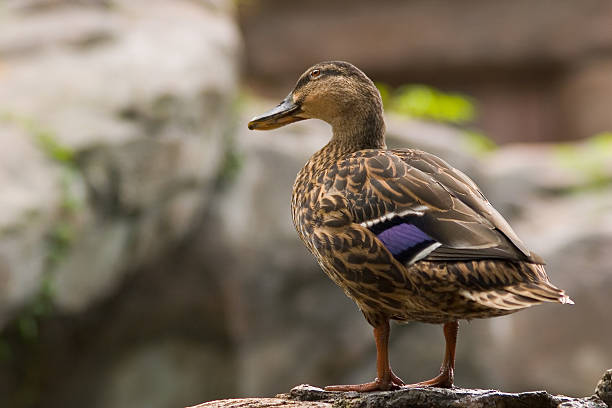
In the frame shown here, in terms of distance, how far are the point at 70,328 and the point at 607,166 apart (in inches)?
206

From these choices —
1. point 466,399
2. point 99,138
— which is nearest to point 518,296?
point 466,399

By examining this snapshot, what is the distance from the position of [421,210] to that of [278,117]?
71cm

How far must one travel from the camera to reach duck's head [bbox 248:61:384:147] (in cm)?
300

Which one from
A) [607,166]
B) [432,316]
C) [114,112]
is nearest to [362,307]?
[432,316]

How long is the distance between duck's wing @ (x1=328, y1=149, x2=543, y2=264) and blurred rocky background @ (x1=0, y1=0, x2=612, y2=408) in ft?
10.7

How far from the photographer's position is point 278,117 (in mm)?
3082

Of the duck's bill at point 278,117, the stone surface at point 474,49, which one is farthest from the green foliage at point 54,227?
the stone surface at point 474,49

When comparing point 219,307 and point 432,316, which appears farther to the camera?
point 219,307

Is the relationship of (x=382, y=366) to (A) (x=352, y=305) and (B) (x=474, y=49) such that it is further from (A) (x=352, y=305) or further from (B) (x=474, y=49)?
(B) (x=474, y=49)

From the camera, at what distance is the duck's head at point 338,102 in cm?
300

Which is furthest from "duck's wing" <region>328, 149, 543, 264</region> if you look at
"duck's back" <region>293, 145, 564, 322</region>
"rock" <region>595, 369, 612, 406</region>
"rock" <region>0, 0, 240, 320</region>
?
"rock" <region>0, 0, 240, 320</region>

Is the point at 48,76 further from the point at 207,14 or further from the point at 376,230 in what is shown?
the point at 376,230

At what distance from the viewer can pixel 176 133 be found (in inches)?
257

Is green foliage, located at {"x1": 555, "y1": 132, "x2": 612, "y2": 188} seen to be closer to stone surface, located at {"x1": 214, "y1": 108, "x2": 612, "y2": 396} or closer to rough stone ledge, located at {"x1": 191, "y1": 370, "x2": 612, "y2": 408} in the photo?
stone surface, located at {"x1": 214, "y1": 108, "x2": 612, "y2": 396}
